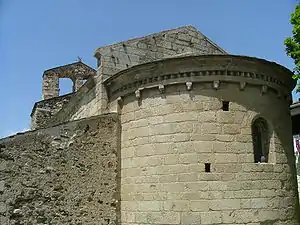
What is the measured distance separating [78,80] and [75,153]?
1313cm

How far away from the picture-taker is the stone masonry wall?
24.9 feet

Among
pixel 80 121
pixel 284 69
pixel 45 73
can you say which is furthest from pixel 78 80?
pixel 284 69

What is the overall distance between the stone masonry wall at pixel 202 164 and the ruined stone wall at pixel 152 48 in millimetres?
2071

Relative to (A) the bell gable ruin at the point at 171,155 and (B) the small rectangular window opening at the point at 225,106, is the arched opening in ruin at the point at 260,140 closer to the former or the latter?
(A) the bell gable ruin at the point at 171,155

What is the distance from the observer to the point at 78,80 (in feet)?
69.3

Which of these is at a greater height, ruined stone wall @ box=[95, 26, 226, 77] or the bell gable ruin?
ruined stone wall @ box=[95, 26, 226, 77]

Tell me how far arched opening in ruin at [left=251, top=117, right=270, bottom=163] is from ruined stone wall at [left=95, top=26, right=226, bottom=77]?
2947 mm

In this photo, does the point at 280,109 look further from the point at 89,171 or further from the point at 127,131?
the point at 89,171

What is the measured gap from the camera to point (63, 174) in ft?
27.2

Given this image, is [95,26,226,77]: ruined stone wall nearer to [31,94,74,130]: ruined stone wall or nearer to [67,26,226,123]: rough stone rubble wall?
[67,26,226,123]: rough stone rubble wall

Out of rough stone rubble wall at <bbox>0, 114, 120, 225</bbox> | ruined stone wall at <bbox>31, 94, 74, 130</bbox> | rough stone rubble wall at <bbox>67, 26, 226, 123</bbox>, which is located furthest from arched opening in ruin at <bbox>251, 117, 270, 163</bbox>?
ruined stone wall at <bbox>31, 94, 74, 130</bbox>

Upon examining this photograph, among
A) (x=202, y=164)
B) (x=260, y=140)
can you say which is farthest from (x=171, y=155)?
(x=260, y=140)

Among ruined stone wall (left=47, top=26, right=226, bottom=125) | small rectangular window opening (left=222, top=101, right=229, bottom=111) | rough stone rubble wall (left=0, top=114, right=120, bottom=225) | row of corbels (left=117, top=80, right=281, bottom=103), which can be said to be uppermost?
ruined stone wall (left=47, top=26, right=226, bottom=125)

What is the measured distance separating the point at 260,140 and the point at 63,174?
4.57 m
